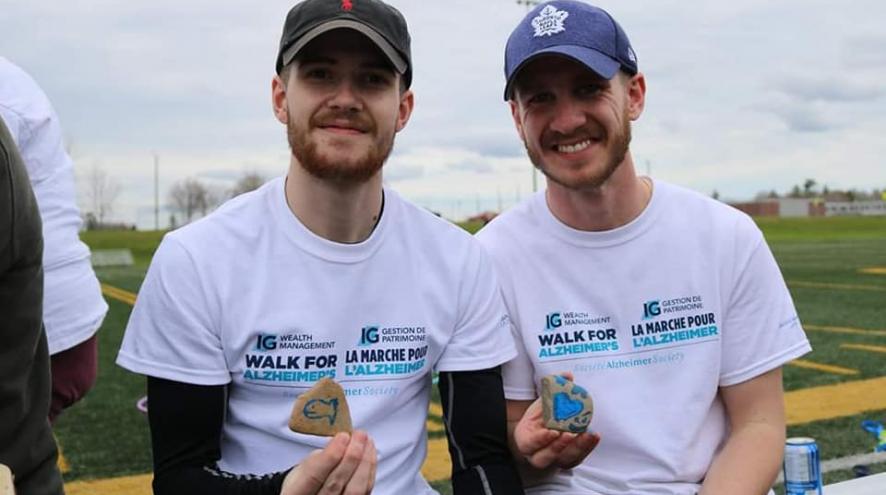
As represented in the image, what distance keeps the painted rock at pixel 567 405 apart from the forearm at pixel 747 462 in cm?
48

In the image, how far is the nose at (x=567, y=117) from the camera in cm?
241

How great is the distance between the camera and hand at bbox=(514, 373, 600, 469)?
219 centimetres

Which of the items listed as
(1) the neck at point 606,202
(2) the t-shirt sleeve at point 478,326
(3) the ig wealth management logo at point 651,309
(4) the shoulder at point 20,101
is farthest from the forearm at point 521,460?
(4) the shoulder at point 20,101

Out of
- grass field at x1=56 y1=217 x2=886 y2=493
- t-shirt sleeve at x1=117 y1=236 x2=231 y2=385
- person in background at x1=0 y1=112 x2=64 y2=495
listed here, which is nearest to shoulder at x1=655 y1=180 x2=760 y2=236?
t-shirt sleeve at x1=117 y1=236 x2=231 y2=385

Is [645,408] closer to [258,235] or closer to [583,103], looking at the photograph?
[583,103]

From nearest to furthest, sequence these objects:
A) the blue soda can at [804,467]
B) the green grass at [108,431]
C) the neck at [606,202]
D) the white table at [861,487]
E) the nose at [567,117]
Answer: the nose at [567,117] → the neck at [606,202] → the blue soda can at [804,467] → the white table at [861,487] → the green grass at [108,431]

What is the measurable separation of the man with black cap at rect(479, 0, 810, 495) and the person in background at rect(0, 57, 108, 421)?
1.17 meters

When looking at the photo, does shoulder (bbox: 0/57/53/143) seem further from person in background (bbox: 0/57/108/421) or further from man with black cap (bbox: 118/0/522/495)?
man with black cap (bbox: 118/0/522/495)

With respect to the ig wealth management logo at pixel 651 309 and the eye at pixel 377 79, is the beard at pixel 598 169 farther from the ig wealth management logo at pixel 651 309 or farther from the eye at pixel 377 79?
the eye at pixel 377 79

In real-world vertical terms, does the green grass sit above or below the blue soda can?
below

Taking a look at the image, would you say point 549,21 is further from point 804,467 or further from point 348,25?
point 804,467

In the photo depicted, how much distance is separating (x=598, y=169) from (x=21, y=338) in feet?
4.71

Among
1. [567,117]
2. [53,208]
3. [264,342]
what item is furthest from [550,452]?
[53,208]

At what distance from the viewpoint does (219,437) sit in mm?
2146
